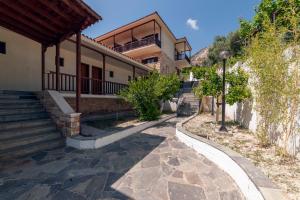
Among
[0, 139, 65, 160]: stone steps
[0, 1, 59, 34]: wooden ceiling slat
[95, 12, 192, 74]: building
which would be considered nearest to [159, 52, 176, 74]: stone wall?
[95, 12, 192, 74]: building

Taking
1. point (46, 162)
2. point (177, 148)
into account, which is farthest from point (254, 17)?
point (46, 162)

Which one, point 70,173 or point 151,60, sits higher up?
point 151,60

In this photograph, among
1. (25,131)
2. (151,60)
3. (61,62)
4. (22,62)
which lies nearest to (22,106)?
(25,131)

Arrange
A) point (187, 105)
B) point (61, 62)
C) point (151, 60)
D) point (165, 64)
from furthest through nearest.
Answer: point (165, 64), point (151, 60), point (187, 105), point (61, 62)

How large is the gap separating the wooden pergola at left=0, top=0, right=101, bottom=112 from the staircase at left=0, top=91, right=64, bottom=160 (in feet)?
4.84

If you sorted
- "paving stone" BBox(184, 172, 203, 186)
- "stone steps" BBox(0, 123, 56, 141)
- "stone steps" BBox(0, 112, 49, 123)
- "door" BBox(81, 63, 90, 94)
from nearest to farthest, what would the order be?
"paving stone" BBox(184, 172, 203, 186), "stone steps" BBox(0, 123, 56, 141), "stone steps" BBox(0, 112, 49, 123), "door" BBox(81, 63, 90, 94)

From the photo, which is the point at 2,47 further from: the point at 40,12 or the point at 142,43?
the point at 142,43

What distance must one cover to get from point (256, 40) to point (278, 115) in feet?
6.56

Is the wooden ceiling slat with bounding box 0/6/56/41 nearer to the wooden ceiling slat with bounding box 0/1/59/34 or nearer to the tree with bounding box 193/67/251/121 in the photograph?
the wooden ceiling slat with bounding box 0/1/59/34

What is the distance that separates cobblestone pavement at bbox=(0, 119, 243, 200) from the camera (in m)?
2.60

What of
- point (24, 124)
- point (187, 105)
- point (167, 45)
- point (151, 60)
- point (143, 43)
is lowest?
point (24, 124)

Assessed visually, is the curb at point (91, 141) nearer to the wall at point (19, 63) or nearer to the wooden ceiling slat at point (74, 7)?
the wooden ceiling slat at point (74, 7)

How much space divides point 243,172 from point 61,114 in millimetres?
4942

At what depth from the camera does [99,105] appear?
8.91 metres
